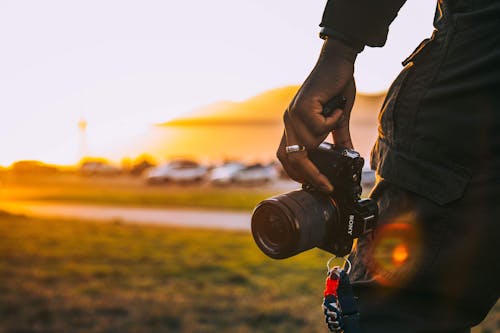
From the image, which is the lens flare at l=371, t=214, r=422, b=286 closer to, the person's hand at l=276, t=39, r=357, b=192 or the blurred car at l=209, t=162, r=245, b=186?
the person's hand at l=276, t=39, r=357, b=192

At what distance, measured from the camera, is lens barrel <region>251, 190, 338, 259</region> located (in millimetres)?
1410

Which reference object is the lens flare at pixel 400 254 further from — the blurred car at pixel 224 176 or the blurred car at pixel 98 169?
the blurred car at pixel 98 169

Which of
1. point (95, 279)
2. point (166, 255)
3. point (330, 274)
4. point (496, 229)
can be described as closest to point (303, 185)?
point (330, 274)

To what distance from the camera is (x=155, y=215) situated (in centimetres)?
1445

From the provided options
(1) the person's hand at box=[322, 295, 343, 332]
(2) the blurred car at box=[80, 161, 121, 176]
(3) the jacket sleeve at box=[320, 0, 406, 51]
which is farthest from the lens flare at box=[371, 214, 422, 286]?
(2) the blurred car at box=[80, 161, 121, 176]

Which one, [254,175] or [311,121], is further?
[254,175]

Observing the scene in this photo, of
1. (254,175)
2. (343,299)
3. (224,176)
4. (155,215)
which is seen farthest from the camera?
(224,176)

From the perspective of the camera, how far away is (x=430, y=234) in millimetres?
1337

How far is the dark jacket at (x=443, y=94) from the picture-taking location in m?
1.30

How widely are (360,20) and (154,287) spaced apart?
457cm

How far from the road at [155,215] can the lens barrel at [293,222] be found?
9743mm

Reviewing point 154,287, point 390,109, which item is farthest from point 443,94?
point 154,287

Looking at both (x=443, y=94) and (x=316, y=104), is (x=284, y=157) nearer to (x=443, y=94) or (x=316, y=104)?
(x=316, y=104)

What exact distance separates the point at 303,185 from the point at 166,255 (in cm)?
623
